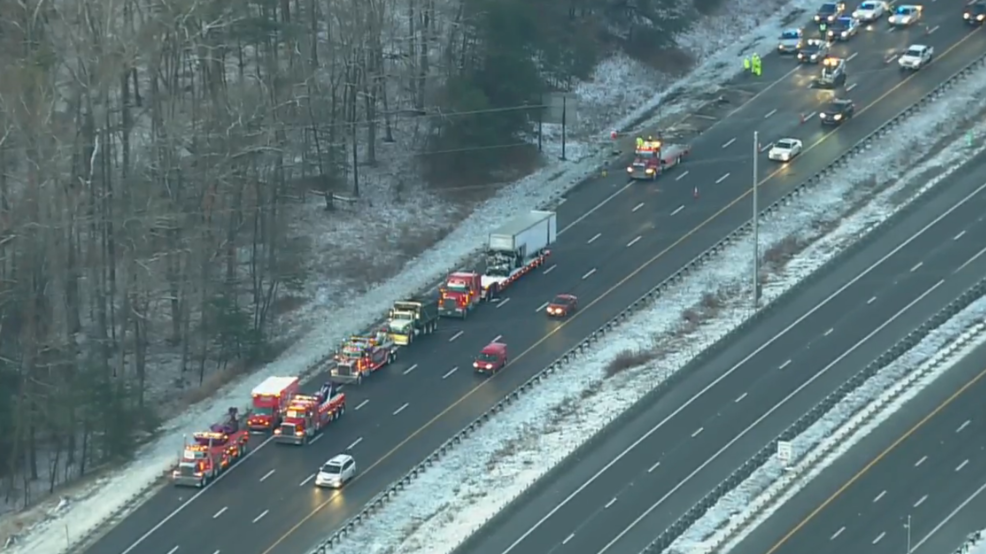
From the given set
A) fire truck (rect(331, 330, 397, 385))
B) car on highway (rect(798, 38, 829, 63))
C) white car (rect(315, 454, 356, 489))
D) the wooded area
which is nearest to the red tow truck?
fire truck (rect(331, 330, 397, 385))

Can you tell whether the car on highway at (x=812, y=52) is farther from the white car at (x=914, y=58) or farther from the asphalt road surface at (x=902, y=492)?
the asphalt road surface at (x=902, y=492)

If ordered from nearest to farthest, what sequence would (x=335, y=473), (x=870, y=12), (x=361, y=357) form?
1. (x=335, y=473)
2. (x=361, y=357)
3. (x=870, y=12)

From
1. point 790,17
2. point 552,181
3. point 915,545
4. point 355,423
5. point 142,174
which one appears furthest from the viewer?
point 790,17

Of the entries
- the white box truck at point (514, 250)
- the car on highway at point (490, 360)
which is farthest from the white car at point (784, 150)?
the car on highway at point (490, 360)

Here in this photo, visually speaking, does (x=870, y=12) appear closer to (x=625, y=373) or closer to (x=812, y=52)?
(x=812, y=52)

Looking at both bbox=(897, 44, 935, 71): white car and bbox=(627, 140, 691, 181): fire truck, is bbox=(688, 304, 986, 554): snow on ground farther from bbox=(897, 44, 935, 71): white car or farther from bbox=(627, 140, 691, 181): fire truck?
bbox=(897, 44, 935, 71): white car

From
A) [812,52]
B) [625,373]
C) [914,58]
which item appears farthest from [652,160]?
[625,373]

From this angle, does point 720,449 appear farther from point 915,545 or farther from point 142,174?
point 142,174

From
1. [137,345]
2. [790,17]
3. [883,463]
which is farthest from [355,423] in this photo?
[790,17]
